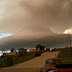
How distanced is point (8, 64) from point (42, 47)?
8239 centimetres

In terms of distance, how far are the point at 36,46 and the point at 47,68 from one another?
344 feet

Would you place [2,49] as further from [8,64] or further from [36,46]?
[8,64]

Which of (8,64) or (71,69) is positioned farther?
(8,64)

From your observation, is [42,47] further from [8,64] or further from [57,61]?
[57,61]

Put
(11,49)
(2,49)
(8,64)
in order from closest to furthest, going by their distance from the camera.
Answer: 1. (8,64)
2. (2,49)
3. (11,49)

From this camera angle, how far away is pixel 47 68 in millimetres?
15922

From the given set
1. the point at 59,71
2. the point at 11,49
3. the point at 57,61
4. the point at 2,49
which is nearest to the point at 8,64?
the point at 57,61

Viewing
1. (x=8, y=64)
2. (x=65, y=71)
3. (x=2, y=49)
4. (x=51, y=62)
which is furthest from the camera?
(x=2, y=49)

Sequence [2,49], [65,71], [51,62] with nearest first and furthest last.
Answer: [65,71] < [51,62] < [2,49]

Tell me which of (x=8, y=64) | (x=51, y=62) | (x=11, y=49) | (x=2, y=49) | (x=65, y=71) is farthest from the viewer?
(x=11, y=49)

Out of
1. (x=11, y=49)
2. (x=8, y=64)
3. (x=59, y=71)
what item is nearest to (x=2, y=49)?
(x=11, y=49)

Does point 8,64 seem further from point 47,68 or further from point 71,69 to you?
point 71,69

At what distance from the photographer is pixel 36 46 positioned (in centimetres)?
12056

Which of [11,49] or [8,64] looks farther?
[11,49]
